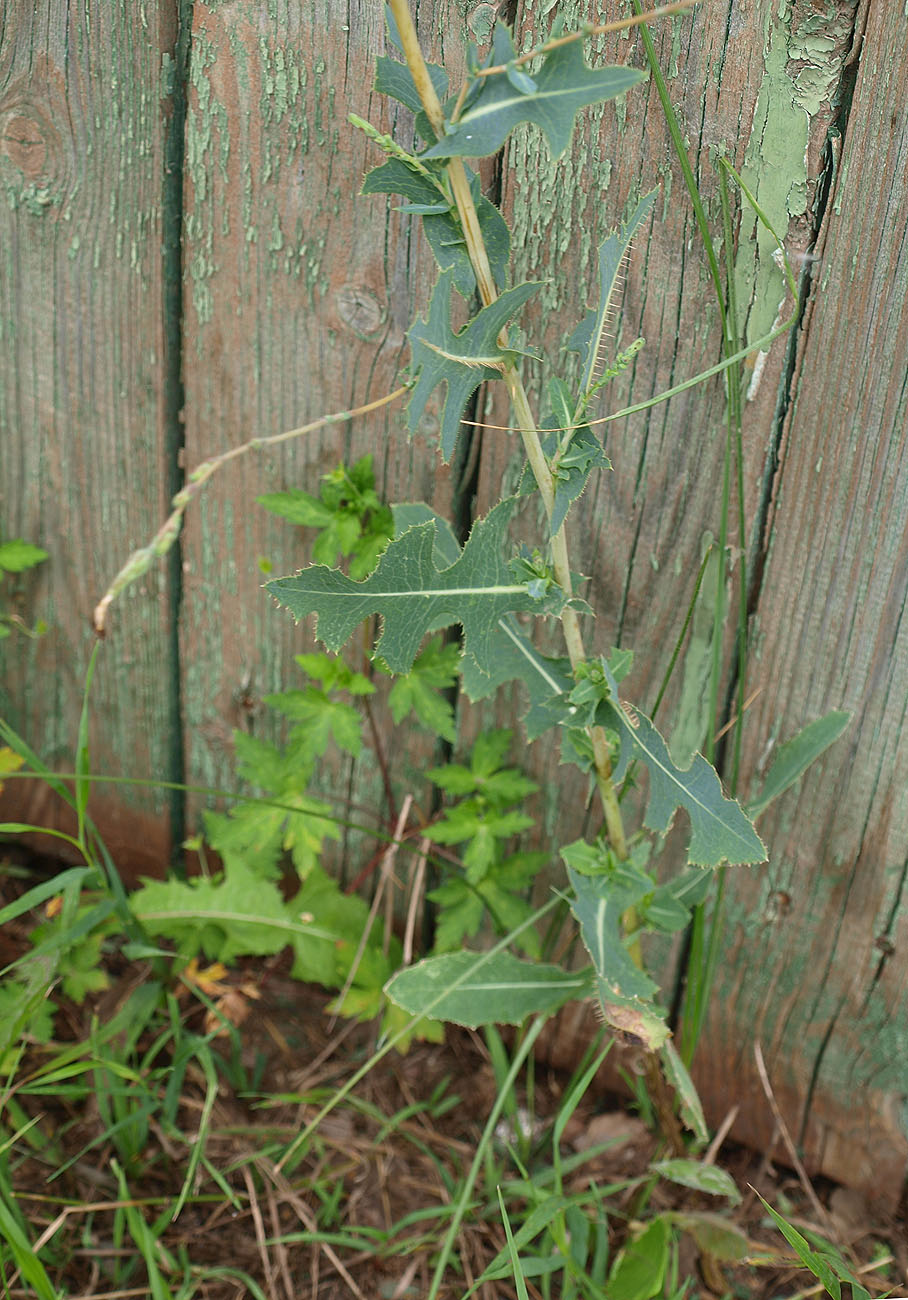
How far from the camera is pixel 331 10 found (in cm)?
158

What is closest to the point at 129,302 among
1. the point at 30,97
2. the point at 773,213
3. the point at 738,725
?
the point at 30,97

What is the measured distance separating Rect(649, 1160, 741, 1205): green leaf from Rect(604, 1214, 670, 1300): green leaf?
9cm

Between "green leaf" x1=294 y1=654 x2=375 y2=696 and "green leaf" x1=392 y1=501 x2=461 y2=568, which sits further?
"green leaf" x1=294 y1=654 x2=375 y2=696

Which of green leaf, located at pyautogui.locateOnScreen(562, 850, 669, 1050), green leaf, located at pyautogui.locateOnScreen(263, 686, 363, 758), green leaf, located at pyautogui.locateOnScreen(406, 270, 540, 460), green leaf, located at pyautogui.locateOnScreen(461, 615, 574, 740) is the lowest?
green leaf, located at pyautogui.locateOnScreen(562, 850, 669, 1050)

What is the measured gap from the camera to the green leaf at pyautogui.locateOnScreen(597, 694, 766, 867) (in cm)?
149

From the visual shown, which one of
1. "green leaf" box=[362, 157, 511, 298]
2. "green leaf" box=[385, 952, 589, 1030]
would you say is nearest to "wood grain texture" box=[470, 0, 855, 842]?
"green leaf" box=[362, 157, 511, 298]

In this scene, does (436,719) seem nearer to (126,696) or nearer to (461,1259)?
(126,696)

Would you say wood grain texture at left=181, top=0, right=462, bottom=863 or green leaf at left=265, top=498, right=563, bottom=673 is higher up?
wood grain texture at left=181, top=0, right=462, bottom=863

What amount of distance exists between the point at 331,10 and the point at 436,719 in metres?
1.15

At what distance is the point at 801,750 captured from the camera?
1.76m

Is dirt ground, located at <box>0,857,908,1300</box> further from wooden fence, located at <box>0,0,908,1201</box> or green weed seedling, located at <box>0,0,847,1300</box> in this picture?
wooden fence, located at <box>0,0,908,1201</box>

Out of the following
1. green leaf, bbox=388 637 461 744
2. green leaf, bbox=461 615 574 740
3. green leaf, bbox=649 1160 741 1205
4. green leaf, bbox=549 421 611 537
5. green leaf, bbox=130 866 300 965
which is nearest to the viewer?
green leaf, bbox=549 421 611 537

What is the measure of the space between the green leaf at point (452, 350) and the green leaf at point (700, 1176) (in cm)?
134

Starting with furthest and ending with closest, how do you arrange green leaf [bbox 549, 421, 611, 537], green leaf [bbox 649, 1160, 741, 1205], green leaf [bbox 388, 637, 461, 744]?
green leaf [bbox 388, 637, 461, 744] < green leaf [bbox 649, 1160, 741, 1205] < green leaf [bbox 549, 421, 611, 537]
